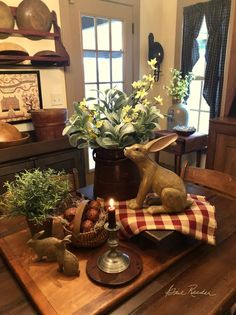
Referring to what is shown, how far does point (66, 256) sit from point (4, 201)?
0.31 meters

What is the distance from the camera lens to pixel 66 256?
79cm

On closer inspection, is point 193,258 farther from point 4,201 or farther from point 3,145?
point 3,145

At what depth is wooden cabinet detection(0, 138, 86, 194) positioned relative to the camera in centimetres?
198

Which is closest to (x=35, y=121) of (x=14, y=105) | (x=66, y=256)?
(x=14, y=105)

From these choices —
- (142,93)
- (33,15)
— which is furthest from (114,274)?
(33,15)

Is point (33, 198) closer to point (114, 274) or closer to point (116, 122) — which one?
point (114, 274)

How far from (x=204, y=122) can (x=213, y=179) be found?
194cm

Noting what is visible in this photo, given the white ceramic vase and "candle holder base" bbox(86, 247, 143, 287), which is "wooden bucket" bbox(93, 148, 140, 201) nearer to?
"candle holder base" bbox(86, 247, 143, 287)

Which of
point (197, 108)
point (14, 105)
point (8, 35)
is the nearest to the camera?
point (8, 35)

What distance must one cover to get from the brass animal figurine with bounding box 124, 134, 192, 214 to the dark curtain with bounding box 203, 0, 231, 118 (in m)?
2.13

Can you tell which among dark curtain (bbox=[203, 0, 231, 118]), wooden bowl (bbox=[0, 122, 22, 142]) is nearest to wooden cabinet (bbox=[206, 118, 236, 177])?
dark curtain (bbox=[203, 0, 231, 118])

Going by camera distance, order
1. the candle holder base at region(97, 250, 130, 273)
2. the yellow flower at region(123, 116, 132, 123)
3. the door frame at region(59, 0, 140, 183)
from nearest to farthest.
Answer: the candle holder base at region(97, 250, 130, 273)
the yellow flower at region(123, 116, 132, 123)
the door frame at region(59, 0, 140, 183)

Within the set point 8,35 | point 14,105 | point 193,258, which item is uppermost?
point 8,35

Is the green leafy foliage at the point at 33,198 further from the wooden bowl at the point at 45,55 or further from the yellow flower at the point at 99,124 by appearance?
the wooden bowl at the point at 45,55
